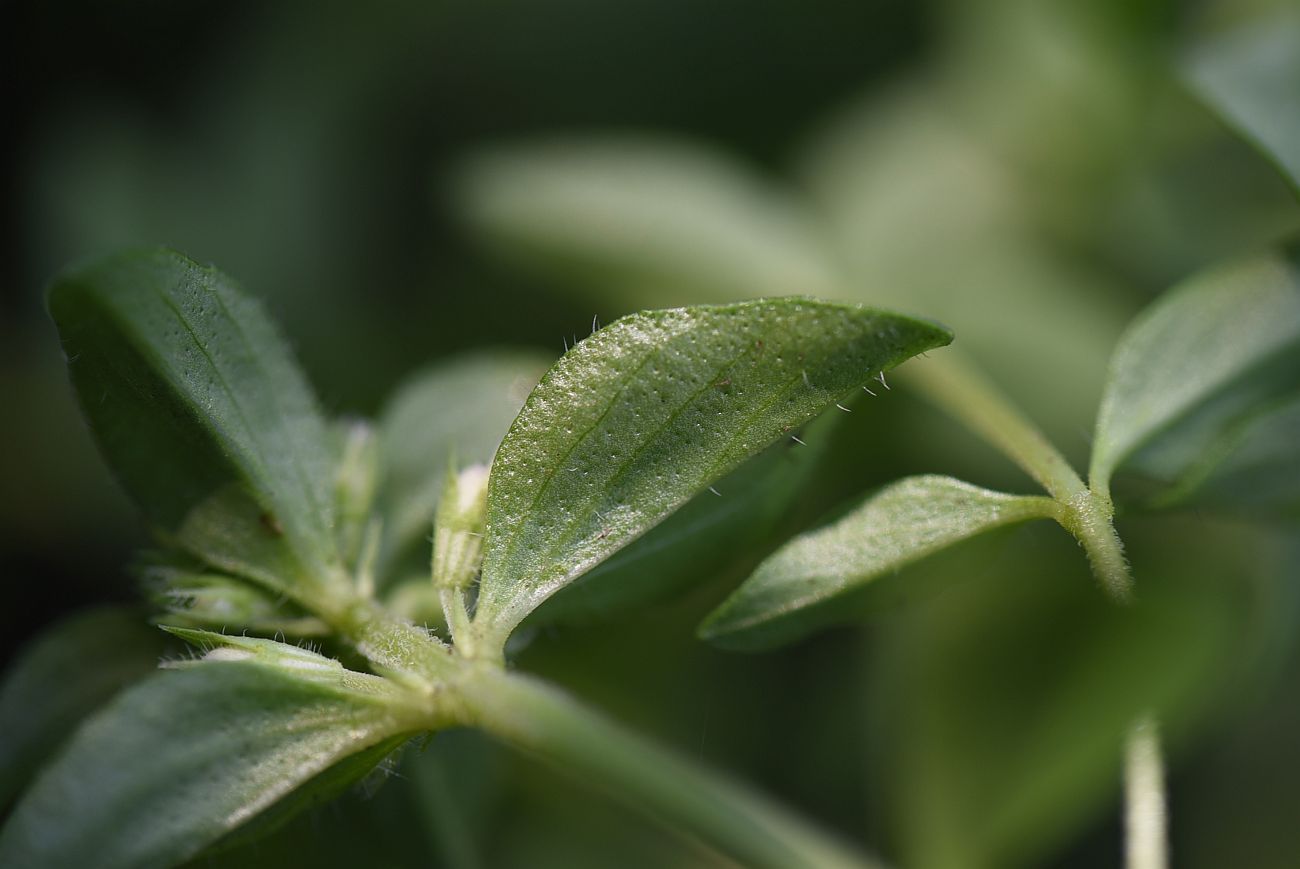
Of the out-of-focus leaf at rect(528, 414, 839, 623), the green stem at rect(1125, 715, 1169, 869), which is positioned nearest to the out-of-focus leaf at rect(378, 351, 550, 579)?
the out-of-focus leaf at rect(528, 414, 839, 623)

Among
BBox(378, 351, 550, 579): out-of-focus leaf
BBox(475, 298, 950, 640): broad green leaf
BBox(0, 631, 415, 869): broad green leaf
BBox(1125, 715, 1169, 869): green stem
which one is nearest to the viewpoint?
BBox(0, 631, 415, 869): broad green leaf

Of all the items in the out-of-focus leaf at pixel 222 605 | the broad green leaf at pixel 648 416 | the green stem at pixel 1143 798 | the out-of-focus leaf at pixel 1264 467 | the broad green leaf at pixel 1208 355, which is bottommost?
the out-of-focus leaf at pixel 222 605

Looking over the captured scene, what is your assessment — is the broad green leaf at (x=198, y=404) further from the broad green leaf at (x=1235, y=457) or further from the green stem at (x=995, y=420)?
the broad green leaf at (x=1235, y=457)

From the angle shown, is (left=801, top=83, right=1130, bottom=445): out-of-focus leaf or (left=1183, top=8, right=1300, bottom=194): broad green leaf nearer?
(left=1183, top=8, right=1300, bottom=194): broad green leaf

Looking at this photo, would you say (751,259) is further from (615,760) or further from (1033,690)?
(615,760)

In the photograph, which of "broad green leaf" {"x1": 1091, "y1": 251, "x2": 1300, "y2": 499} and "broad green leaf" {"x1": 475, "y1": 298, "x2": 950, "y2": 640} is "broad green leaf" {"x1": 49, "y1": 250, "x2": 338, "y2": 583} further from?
"broad green leaf" {"x1": 1091, "y1": 251, "x2": 1300, "y2": 499}

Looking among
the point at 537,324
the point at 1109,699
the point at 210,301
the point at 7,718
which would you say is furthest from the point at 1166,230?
the point at 7,718

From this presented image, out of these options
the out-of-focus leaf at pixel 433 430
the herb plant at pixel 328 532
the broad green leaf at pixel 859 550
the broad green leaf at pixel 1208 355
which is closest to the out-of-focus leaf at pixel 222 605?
the herb plant at pixel 328 532
